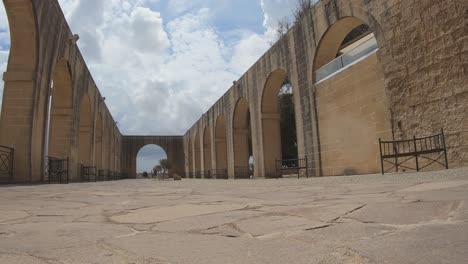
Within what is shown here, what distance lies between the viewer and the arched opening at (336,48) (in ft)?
33.4

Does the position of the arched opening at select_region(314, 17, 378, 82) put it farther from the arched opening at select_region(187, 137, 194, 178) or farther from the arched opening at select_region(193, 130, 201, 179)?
the arched opening at select_region(187, 137, 194, 178)

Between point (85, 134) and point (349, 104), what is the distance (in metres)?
14.6

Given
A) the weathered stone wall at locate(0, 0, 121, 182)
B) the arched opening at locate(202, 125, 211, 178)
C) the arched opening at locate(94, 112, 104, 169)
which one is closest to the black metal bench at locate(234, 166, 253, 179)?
the arched opening at locate(202, 125, 211, 178)

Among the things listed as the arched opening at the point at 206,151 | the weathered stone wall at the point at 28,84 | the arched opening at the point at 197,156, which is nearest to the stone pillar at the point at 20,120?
the weathered stone wall at the point at 28,84

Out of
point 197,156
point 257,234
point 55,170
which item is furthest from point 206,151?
point 257,234

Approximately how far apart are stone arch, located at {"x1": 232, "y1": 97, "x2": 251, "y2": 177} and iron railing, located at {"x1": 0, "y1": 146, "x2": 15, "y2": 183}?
1173 cm

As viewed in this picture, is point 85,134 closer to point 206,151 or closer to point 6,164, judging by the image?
point 6,164

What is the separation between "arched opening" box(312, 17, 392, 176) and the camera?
31.6ft

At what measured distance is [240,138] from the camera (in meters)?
21.0

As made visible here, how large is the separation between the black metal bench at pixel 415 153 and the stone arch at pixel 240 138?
39.0 ft

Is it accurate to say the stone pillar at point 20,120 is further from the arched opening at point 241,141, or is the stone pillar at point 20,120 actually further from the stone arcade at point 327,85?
the arched opening at point 241,141

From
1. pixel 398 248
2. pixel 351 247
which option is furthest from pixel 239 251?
pixel 398 248

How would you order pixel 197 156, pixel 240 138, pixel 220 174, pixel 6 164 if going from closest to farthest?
1. pixel 6 164
2. pixel 240 138
3. pixel 220 174
4. pixel 197 156

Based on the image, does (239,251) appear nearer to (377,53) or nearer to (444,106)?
(444,106)
